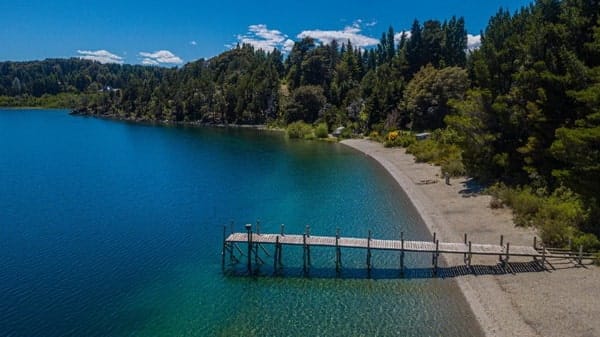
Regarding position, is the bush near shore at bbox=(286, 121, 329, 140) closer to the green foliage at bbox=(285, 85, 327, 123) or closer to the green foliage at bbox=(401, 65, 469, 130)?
the green foliage at bbox=(285, 85, 327, 123)

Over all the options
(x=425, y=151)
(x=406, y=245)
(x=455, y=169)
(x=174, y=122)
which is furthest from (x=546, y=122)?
(x=174, y=122)

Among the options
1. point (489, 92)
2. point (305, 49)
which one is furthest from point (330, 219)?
point (305, 49)

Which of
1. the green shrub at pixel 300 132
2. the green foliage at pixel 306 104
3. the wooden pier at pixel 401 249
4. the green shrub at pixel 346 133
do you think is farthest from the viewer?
the green foliage at pixel 306 104

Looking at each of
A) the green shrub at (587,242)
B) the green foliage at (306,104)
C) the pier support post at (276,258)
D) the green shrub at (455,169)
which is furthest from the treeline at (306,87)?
the pier support post at (276,258)

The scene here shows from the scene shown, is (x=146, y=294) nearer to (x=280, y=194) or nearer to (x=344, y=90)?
(x=280, y=194)

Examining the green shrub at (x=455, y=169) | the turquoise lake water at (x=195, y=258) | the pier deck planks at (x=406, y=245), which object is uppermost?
the green shrub at (x=455, y=169)

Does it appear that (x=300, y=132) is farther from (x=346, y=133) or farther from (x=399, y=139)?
(x=399, y=139)

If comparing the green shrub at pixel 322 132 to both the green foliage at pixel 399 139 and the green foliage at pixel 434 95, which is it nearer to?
the green foliage at pixel 399 139
